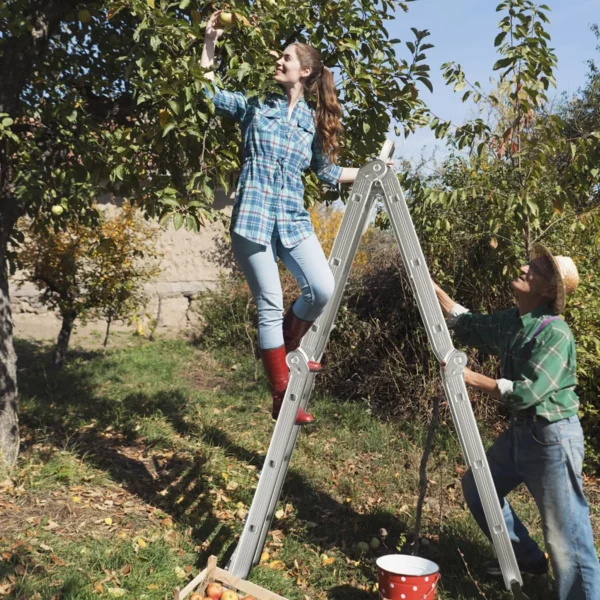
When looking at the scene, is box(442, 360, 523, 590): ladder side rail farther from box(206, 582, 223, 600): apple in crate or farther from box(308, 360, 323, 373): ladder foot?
box(206, 582, 223, 600): apple in crate

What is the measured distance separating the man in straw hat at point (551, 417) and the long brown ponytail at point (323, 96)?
82 cm

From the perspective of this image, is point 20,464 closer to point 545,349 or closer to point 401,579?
point 401,579

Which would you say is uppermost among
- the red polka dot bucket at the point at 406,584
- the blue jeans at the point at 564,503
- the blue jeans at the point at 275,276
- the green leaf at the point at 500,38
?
the green leaf at the point at 500,38

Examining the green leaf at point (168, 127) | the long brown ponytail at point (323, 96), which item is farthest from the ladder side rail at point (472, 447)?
the green leaf at point (168, 127)

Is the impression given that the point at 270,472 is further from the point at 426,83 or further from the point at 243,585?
the point at 426,83

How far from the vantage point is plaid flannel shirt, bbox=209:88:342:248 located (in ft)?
9.62

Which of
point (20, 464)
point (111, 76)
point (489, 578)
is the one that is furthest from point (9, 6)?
point (489, 578)

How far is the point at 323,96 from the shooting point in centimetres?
311

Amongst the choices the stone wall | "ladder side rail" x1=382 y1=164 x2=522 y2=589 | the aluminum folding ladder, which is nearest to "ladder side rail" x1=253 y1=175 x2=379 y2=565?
the aluminum folding ladder

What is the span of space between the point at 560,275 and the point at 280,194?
127 cm

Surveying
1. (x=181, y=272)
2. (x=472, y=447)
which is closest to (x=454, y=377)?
(x=472, y=447)

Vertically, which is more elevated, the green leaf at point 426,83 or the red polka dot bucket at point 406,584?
the green leaf at point 426,83

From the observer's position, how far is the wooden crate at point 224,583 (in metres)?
2.98

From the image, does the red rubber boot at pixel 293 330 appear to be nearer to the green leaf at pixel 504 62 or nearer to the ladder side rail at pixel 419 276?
the ladder side rail at pixel 419 276
